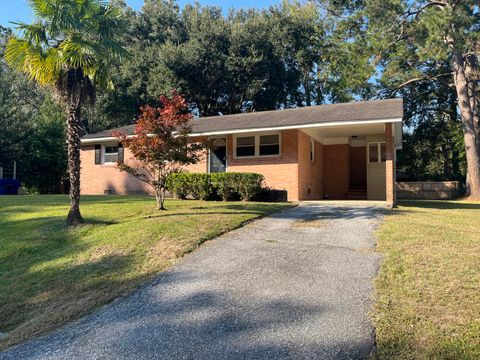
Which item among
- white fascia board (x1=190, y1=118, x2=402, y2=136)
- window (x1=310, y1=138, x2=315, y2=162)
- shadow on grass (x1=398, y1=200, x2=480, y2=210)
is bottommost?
shadow on grass (x1=398, y1=200, x2=480, y2=210)

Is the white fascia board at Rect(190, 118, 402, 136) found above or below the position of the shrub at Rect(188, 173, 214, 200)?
above

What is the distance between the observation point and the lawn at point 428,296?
3.79 m

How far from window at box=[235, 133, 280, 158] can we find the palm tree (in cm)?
752

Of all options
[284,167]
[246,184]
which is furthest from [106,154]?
[284,167]

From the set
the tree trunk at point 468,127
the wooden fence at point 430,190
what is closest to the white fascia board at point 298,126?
the tree trunk at point 468,127

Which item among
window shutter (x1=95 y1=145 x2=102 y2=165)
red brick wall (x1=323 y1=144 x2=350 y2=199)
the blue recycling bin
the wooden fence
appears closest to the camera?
red brick wall (x1=323 y1=144 x2=350 y2=199)

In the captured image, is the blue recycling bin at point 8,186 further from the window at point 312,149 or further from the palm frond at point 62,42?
the window at point 312,149

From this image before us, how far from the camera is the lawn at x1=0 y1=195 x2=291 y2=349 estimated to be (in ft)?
18.9

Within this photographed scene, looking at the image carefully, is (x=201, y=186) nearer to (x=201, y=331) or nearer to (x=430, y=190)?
(x=201, y=331)

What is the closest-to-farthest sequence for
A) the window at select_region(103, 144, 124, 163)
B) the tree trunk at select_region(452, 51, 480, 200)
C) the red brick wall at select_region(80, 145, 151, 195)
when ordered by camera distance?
the red brick wall at select_region(80, 145, 151, 195) → the window at select_region(103, 144, 124, 163) → the tree trunk at select_region(452, 51, 480, 200)

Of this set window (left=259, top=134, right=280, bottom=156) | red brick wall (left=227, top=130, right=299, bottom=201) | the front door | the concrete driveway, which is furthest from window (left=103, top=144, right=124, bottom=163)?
the concrete driveway

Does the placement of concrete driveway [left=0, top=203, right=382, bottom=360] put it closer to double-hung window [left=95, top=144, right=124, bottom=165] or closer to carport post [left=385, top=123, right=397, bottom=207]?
carport post [left=385, top=123, right=397, bottom=207]

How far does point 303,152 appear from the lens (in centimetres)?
1642

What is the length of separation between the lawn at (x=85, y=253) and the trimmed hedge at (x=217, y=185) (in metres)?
2.46
